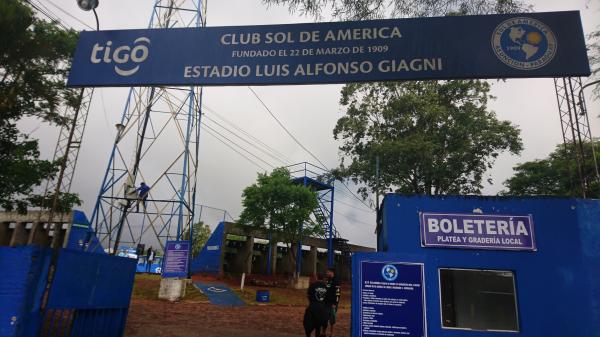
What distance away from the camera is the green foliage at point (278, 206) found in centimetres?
2672

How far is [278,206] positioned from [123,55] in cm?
1997

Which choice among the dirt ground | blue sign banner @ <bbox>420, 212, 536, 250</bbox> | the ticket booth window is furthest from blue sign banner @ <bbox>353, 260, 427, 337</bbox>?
the dirt ground

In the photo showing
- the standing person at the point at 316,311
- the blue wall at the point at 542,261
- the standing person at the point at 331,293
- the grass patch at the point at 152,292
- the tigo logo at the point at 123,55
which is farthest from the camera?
the grass patch at the point at 152,292

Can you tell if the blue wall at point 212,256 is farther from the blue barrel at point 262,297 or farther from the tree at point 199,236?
the tree at point 199,236

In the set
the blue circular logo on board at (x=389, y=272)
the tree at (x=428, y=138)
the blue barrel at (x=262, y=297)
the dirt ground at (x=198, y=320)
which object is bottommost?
the dirt ground at (x=198, y=320)

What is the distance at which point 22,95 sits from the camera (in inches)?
609

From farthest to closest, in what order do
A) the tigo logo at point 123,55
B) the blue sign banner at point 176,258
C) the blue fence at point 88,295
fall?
the blue sign banner at point 176,258 → the tigo logo at point 123,55 → the blue fence at point 88,295

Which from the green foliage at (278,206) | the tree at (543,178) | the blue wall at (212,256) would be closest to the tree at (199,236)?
the blue wall at (212,256)

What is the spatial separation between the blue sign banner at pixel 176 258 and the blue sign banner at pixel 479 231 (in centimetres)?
1355

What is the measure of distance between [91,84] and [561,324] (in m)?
9.88

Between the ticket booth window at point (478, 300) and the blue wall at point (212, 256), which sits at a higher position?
the blue wall at point (212, 256)

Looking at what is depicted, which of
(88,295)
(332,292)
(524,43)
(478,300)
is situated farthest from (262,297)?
(524,43)

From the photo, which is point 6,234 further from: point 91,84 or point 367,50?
point 367,50

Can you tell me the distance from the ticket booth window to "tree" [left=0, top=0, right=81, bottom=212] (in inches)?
575
